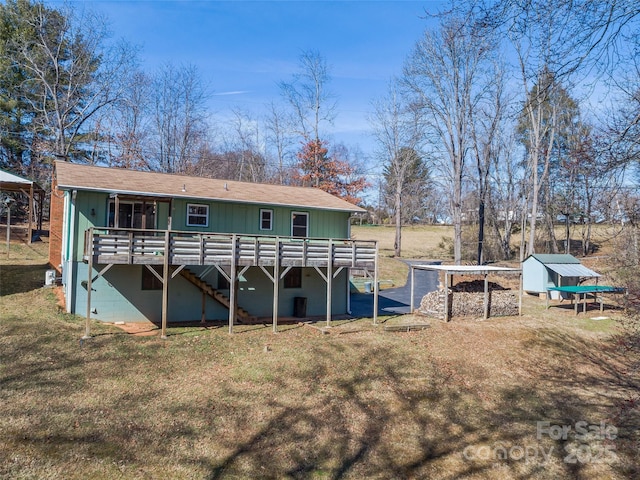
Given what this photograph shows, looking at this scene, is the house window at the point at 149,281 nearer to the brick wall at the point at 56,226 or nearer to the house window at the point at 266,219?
the house window at the point at 266,219

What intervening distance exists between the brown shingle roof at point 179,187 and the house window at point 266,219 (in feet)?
1.83

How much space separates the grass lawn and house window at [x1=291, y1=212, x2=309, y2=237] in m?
4.91

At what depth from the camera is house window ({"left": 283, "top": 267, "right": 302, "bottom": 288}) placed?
18938 millimetres

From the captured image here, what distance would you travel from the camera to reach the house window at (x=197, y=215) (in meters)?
17.0

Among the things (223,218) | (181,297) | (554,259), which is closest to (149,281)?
(181,297)

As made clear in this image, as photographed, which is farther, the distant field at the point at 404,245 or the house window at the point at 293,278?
the distant field at the point at 404,245

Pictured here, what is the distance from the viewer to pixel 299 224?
64.1ft

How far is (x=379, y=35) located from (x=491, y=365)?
493 inches

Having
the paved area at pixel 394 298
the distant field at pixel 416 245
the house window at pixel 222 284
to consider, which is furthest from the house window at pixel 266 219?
the distant field at pixel 416 245

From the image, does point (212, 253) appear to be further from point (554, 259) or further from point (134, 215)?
point (554, 259)

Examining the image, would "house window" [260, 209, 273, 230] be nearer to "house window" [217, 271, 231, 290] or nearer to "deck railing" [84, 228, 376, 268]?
"deck railing" [84, 228, 376, 268]

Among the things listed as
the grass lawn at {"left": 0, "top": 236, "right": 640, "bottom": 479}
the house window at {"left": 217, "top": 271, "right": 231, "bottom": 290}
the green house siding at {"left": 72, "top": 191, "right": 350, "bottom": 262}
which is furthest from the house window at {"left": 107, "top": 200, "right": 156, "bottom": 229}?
the grass lawn at {"left": 0, "top": 236, "right": 640, "bottom": 479}

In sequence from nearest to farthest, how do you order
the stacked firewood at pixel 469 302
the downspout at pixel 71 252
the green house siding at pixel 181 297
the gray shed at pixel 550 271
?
1. the downspout at pixel 71 252
2. the green house siding at pixel 181 297
3. the stacked firewood at pixel 469 302
4. the gray shed at pixel 550 271

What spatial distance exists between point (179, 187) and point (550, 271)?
836 inches
